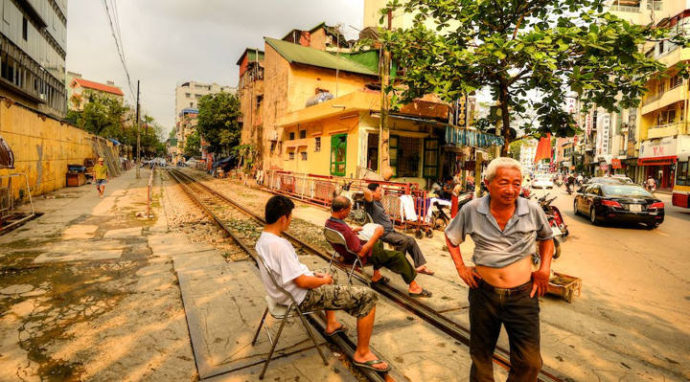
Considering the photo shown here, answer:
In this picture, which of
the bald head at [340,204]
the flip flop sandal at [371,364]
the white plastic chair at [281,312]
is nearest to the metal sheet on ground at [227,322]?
the white plastic chair at [281,312]

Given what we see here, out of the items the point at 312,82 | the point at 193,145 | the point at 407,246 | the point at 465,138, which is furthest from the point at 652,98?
the point at 193,145

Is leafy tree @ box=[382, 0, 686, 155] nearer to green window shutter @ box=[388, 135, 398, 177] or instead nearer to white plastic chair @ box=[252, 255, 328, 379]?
white plastic chair @ box=[252, 255, 328, 379]

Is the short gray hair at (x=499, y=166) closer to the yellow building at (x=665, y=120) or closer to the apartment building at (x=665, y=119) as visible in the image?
the apartment building at (x=665, y=119)

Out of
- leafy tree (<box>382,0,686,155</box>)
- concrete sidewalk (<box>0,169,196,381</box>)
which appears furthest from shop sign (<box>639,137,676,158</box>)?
concrete sidewalk (<box>0,169,196,381</box>)

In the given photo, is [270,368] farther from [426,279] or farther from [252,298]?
[426,279]

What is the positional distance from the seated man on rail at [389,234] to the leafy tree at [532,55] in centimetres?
240

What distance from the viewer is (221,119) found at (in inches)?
1321

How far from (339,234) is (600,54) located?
484cm

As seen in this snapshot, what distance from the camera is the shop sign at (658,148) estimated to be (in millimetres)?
26844

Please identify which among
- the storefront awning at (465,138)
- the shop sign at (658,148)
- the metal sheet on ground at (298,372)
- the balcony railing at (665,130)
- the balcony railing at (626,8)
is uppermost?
the balcony railing at (626,8)

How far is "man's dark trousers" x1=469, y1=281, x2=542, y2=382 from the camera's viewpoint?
2.29 metres

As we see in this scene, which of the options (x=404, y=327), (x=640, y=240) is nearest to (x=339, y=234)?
(x=404, y=327)

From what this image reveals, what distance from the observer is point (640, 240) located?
9.23m

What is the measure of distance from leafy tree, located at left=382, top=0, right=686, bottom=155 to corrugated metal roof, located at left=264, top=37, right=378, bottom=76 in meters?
15.1
